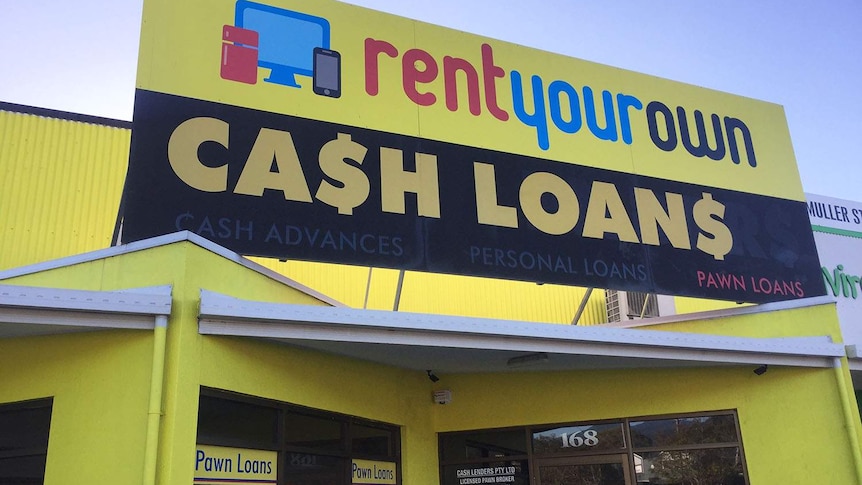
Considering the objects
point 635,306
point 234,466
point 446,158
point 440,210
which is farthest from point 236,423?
point 635,306

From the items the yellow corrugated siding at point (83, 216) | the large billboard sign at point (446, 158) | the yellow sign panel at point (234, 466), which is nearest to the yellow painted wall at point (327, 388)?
the yellow sign panel at point (234, 466)

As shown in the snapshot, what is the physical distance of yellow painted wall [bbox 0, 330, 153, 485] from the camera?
617 cm

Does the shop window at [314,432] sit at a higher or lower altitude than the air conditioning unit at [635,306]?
lower

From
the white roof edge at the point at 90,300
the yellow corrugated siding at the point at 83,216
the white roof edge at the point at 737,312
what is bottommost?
the white roof edge at the point at 90,300

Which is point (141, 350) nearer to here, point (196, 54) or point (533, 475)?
point (196, 54)

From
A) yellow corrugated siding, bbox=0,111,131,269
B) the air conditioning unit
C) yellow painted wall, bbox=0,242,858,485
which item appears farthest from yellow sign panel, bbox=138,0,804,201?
yellow corrugated siding, bbox=0,111,131,269

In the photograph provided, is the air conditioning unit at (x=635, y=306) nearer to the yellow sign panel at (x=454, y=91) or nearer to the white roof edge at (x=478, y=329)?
the yellow sign panel at (x=454, y=91)

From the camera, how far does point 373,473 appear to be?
8930 millimetres

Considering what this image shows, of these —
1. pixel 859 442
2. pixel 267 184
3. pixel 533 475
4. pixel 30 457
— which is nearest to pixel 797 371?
pixel 859 442

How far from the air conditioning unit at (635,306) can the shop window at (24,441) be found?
28.1 feet

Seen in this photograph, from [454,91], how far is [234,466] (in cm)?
547

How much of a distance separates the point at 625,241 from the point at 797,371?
8.49ft

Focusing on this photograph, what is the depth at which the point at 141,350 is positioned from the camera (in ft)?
21.1

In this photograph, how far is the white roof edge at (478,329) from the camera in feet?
22.3
